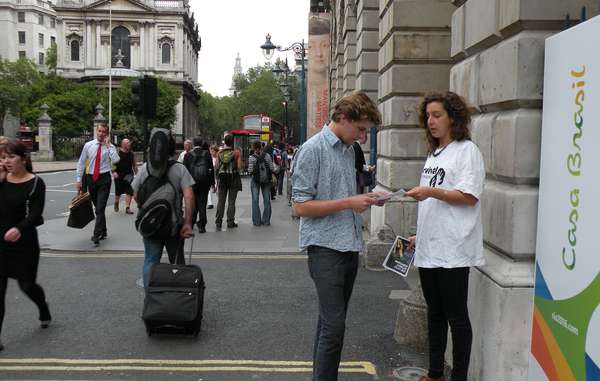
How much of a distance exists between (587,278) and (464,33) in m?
2.53

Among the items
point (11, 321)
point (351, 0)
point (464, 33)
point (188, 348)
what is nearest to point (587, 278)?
point (464, 33)

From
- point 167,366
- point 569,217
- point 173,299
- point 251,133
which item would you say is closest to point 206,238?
point 173,299

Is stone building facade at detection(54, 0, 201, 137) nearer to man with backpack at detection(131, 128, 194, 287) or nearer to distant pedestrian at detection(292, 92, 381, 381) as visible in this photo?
man with backpack at detection(131, 128, 194, 287)

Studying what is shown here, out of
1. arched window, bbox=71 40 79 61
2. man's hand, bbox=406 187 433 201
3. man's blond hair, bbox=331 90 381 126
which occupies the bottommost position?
man's hand, bbox=406 187 433 201

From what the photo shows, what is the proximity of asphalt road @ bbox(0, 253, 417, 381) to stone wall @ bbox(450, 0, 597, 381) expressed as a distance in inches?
42.0

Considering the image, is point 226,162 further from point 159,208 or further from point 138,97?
point 159,208

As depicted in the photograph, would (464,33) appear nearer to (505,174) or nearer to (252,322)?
(505,174)

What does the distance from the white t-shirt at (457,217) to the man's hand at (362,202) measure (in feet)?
1.66

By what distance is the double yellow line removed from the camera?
4.68 metres

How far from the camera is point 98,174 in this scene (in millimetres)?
10641

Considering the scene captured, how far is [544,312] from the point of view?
10.6ft

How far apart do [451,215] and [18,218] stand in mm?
3613

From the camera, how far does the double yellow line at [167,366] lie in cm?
468

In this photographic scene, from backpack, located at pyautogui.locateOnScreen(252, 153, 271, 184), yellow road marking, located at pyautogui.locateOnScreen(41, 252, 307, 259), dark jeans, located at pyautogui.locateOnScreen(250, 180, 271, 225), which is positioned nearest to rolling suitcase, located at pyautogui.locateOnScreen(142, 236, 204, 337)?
yellow road marking, located at pyautogui.locateOnScreen(41, 252, 307, 259)
